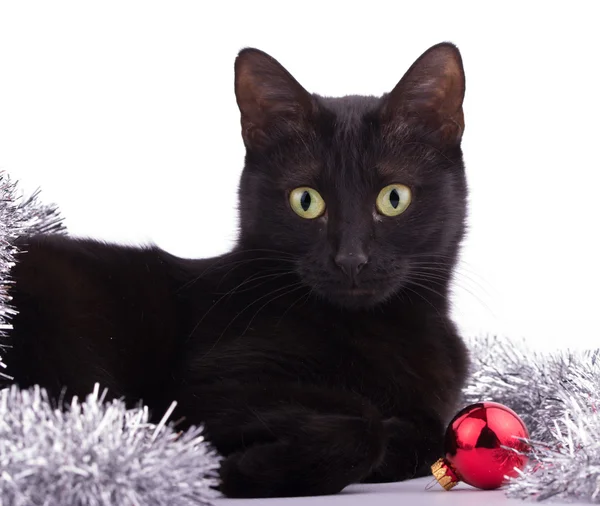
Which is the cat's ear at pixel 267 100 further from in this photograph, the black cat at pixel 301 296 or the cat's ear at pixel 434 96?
the cat's ear at pixel 434 96

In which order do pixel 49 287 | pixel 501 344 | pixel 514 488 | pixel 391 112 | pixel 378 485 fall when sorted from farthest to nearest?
pixel 501 344, pixel 391 112, pixel 49 287, pixel 378 485, pixel 514 488

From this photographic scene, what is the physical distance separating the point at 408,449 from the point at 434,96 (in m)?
0.67

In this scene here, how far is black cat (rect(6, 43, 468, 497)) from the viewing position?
1367mm

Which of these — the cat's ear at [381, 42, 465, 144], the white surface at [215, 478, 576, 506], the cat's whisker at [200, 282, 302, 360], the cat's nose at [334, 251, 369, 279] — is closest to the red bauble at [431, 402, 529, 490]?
the white surface at [215, 478, 576, 506]

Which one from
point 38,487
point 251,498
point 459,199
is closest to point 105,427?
point 38,487

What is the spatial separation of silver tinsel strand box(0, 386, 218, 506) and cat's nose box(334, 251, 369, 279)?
0.50m

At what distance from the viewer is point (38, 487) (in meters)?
0.87

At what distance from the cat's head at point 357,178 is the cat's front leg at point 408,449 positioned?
0.22 meters

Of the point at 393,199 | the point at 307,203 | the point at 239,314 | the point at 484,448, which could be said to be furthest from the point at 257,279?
the point at 484,448

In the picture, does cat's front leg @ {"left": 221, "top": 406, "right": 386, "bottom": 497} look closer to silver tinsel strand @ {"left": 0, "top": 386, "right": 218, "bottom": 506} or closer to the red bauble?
the red bauble

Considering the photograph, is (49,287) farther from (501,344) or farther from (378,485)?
(501,344)

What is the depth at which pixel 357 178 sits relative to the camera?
146 centimetres

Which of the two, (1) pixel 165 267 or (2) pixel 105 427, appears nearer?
(2) pixel 105 427

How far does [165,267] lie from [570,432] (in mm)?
868
